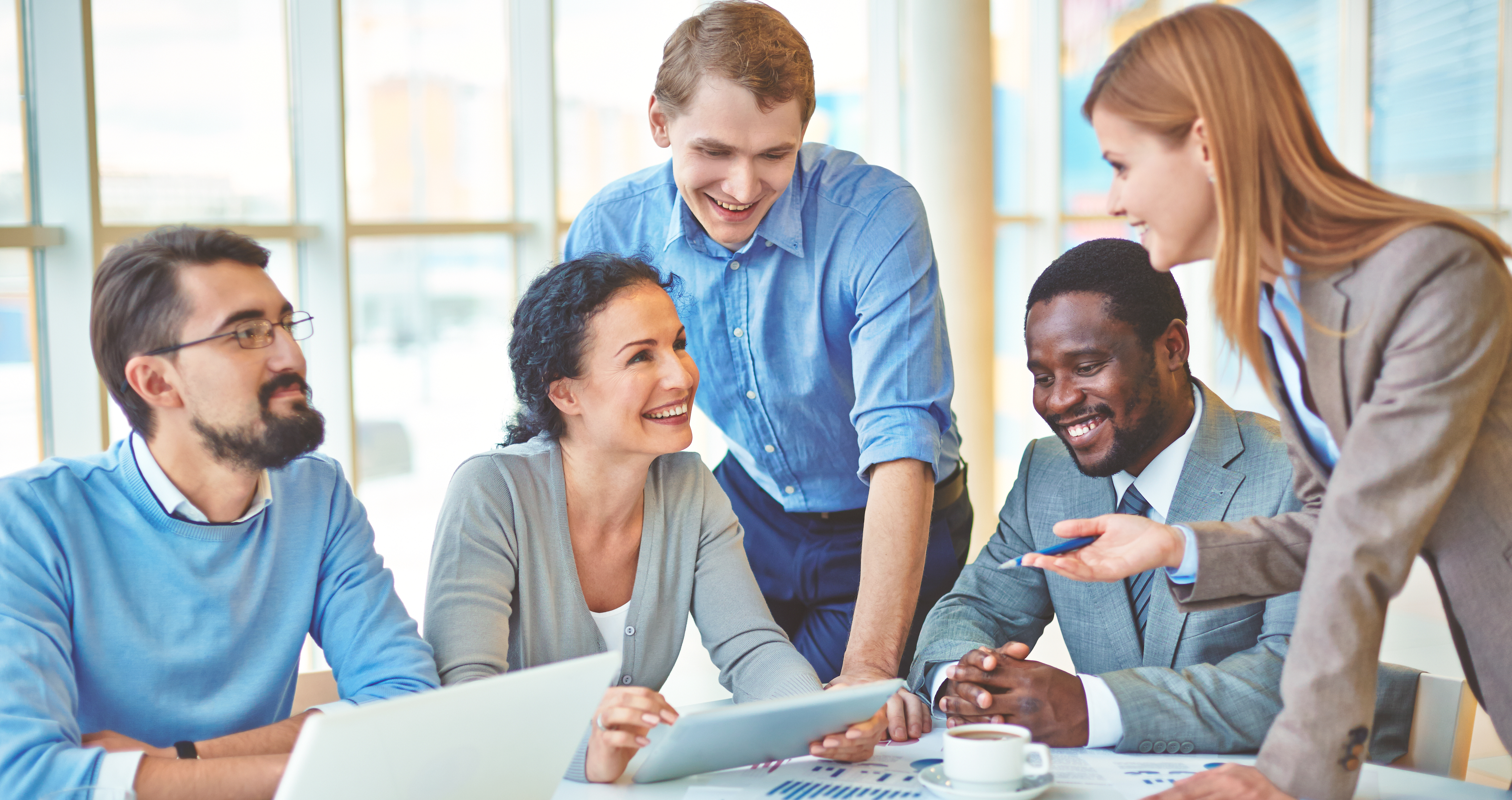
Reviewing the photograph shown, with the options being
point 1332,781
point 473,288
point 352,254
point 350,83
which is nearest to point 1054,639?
point 473,288

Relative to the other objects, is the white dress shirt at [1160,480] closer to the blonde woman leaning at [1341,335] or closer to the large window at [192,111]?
Result: the blonde woman leaning at [1341,335]

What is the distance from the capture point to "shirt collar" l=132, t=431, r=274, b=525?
1.61m

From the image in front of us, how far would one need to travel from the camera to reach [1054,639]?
17.1 ft

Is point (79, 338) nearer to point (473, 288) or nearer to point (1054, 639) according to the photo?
point (473, 288)

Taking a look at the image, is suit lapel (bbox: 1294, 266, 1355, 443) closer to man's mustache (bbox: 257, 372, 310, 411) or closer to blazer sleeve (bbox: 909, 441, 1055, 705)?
blazer sleeve (bbox: 909, 441, 1055, 705)

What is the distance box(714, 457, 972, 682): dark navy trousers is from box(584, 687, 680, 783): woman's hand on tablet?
0.84 meters

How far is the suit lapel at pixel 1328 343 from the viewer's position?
1263mm

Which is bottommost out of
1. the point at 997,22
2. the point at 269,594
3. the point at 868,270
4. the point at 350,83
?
the point at 269,594

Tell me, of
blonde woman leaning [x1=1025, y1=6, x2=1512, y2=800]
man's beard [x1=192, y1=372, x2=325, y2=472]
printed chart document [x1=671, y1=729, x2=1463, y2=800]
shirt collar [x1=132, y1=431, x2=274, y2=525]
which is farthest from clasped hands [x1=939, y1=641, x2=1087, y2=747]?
shirt collar [x1=132, y1=431, x2=274, y2=525]

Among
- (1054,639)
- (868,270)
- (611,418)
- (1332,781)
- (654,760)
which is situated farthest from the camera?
(1054,639)

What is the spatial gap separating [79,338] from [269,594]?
2126mm

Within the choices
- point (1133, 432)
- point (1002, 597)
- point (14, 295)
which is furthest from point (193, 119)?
point (1133, 432)

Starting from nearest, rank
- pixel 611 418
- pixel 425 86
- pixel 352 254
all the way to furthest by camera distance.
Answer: pixel 611 418, pixel 352 254, pixel 425 86

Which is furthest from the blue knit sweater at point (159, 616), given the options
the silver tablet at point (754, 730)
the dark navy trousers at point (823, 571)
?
the dark navy trousers at point (823, 571)
